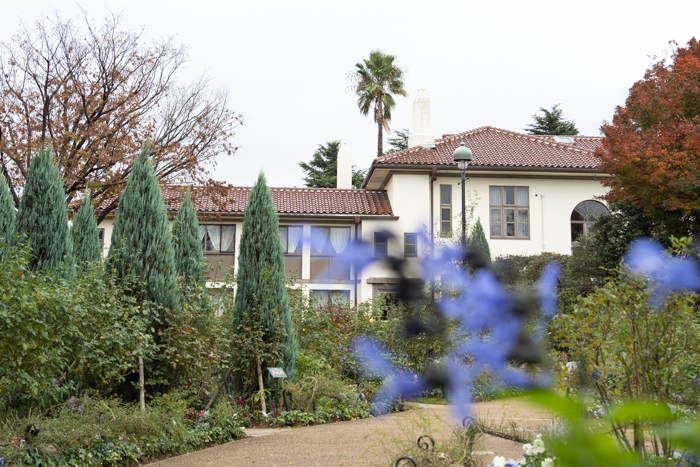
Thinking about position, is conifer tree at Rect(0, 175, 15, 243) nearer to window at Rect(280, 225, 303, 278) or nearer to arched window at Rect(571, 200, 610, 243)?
window at Rect(280, 225, 303, 278)

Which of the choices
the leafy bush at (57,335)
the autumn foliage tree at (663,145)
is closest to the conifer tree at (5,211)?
the leafy bush at (57,335)

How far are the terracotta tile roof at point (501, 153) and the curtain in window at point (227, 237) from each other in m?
5.27

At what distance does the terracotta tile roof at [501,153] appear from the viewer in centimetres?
1955

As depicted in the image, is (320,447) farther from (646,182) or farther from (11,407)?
(646,182)

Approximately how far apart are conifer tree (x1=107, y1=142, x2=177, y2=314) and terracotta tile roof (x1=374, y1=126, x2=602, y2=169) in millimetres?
12163

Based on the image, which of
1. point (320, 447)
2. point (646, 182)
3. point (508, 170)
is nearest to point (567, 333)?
point (320, 447)

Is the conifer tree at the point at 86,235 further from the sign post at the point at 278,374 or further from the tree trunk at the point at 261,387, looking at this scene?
the sign post at the point at 278,374

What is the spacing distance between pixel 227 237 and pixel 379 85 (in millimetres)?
12730

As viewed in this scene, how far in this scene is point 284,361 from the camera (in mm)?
8672

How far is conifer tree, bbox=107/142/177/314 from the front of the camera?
734 centimetres

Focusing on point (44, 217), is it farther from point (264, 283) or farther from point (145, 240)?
point (264, 283)

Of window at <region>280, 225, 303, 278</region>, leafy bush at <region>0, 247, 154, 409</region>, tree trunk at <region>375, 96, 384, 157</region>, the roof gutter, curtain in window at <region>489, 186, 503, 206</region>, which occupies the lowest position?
leafy bush at <region>0, 247, 154, 409</region>

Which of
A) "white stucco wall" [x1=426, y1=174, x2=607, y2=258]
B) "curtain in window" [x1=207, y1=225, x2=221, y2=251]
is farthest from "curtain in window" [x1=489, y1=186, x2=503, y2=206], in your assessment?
"curtain in window" [x1=207, y1=225, x2=221, y2=251]

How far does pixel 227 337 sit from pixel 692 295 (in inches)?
245
